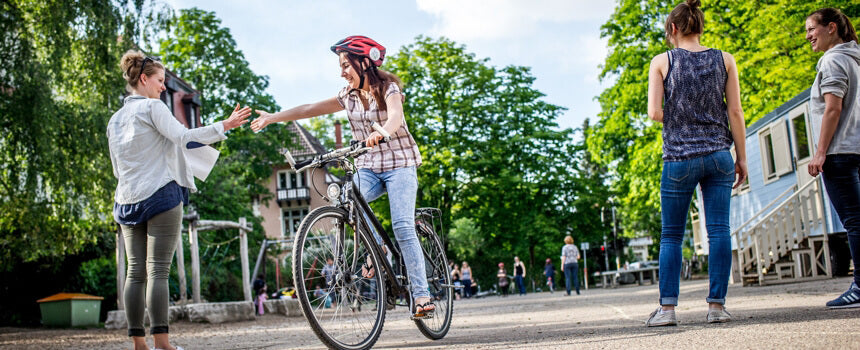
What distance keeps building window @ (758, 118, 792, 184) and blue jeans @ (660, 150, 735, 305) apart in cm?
1478

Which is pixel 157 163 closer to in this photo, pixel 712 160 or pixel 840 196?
pixel 712 160

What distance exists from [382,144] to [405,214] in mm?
486

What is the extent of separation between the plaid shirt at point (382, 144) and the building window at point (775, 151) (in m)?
15.6

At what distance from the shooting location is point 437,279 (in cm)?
614

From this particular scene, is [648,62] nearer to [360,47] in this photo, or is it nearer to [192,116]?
[192,116]

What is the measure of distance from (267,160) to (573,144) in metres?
14.6

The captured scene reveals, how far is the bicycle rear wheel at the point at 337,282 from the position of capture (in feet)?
15.1

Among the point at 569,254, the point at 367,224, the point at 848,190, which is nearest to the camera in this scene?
the point at 367,224

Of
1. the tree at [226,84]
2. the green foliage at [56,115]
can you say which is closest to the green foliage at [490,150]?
the tree at [226,84]

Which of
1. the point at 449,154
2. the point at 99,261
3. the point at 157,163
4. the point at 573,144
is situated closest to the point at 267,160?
the point at 449,154

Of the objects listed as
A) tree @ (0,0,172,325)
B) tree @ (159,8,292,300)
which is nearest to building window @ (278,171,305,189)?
tree @ (159,8,292,300)

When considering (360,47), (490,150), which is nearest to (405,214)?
(360,47)

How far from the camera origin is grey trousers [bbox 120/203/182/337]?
484 centimetres

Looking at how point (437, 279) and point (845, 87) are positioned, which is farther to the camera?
point (437, 279)
